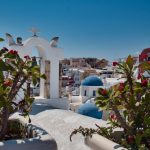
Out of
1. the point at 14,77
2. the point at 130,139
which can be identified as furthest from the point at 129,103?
the point at 14,77

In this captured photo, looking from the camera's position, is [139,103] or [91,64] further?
[91,64]

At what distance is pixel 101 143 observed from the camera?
328cm

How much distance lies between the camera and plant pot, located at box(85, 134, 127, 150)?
309 centimetres

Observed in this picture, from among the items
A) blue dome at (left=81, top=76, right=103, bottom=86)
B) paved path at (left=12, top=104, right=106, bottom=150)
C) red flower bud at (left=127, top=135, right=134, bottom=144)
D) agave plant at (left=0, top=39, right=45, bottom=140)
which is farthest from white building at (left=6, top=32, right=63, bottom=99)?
blue dome at (left=81, top=76, right=103, bottom=86)

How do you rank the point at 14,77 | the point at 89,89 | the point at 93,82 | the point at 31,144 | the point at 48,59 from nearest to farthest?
1. the point at 31,144
2. the point at 14,77
3. the point at 48,59
4. the point at 89,89
5. the point at 93,82

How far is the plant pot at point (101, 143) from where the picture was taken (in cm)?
309

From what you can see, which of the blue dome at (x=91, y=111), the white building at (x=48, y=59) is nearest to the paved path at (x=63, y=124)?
the white building at (x=48, y=59)

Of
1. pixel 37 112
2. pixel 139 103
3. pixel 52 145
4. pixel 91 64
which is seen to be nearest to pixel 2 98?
pixel 52 145

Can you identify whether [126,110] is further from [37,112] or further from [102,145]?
[37,112]

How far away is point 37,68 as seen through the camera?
4016 mm

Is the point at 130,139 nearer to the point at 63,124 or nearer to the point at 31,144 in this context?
the point at 31,144

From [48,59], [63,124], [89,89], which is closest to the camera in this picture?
[63,124]

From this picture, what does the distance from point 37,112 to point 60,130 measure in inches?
114

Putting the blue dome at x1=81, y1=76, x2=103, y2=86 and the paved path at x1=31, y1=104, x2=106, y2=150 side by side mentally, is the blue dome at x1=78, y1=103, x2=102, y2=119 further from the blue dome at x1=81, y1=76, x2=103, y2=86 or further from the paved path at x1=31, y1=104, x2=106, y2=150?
the blue dome at x1=81, y1=76, x2=103, y2=86
